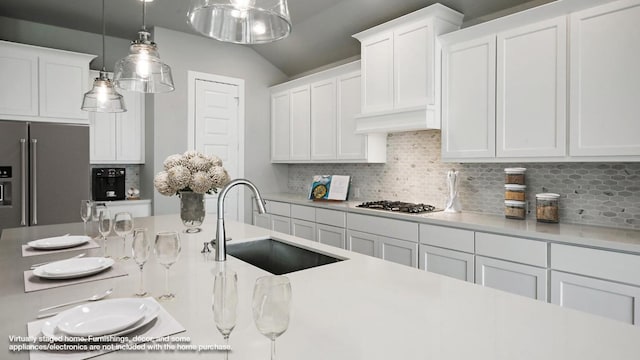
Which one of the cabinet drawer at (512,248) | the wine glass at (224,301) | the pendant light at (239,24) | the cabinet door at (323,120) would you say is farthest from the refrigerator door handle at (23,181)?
the cabinet drawer at (512,248)

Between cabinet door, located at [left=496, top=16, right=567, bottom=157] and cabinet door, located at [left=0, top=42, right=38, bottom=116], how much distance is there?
4.17 metres

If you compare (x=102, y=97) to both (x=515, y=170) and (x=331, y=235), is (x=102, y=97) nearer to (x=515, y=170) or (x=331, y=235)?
(x=331, y=235)

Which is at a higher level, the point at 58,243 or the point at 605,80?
the point at 605,80

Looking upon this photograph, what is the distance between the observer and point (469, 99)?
2.90 meters

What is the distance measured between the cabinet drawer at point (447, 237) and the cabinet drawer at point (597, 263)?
1.73 feet

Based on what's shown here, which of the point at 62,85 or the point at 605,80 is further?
the point at 62,85

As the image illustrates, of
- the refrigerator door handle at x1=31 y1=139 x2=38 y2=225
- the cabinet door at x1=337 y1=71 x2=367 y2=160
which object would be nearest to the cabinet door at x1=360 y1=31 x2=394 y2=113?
the cabinet door at x1=337 y1=71 x2=367 y2=160

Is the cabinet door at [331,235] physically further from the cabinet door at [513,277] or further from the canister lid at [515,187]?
the canister lid at [515,187]

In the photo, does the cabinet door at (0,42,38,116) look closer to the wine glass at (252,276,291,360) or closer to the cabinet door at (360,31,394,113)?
the cabinet door at (360,31,394,113)

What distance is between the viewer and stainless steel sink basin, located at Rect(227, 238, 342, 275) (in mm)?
1965

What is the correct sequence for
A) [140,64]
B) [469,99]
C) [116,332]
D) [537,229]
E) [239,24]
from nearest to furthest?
1. [116,332]
2. [239,24]
3. [140,64]
4. [537,229]
5. [469,99]

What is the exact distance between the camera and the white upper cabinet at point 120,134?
420 cm

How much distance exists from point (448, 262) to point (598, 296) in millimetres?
901

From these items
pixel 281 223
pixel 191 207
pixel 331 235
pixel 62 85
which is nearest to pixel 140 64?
pixel 191 207
